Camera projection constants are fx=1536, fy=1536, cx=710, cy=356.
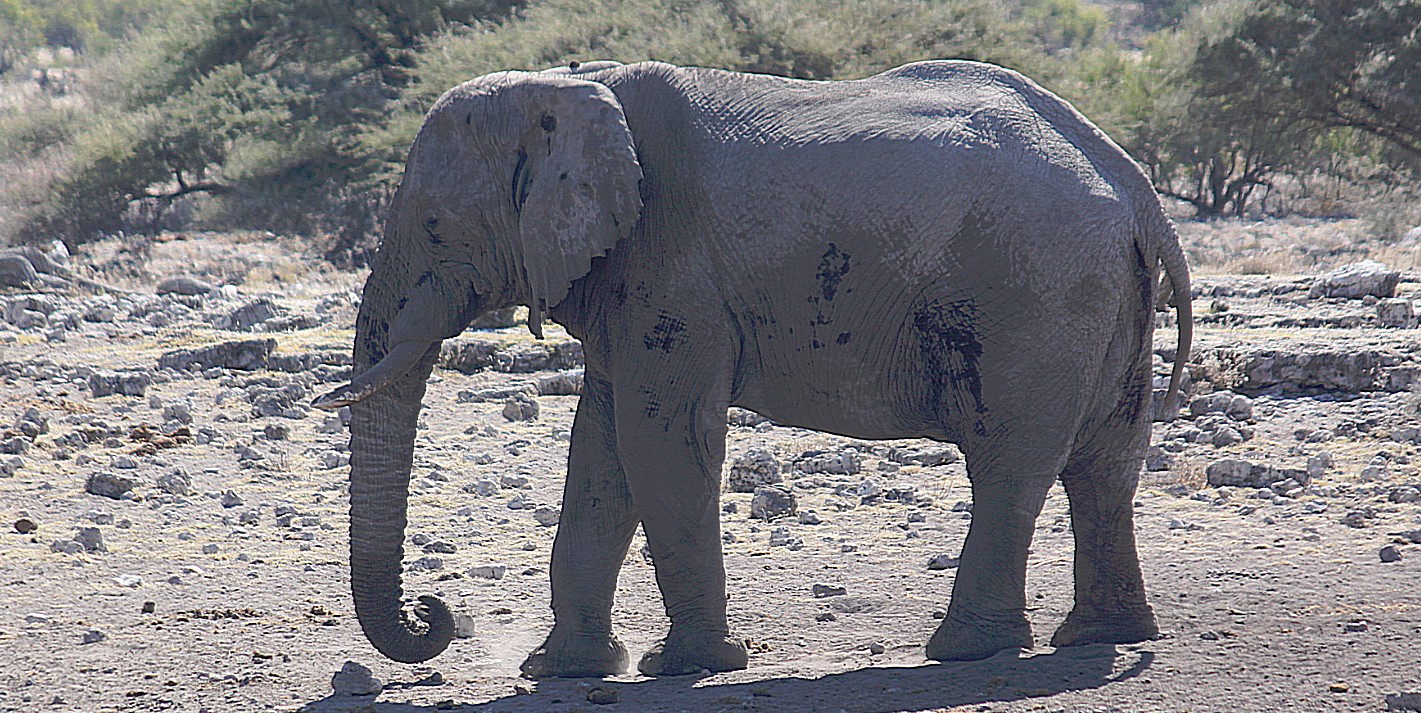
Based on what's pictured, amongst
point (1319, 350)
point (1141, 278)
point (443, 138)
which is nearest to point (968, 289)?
point (1141, 278)

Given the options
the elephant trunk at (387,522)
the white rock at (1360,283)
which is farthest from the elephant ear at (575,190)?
the white rock at (1360,283)

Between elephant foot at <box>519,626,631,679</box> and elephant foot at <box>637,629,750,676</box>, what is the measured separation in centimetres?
27

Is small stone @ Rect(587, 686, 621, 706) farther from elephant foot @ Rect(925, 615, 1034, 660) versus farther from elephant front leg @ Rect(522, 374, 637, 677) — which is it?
elephant foot @ Rect(925, 615, 1034, 660)

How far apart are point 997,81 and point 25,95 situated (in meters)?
46.6

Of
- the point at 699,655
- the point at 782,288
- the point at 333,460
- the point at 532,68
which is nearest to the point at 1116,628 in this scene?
the point at 699,655

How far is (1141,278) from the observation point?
520 cm

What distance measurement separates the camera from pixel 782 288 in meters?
5.12

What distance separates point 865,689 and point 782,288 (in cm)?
133

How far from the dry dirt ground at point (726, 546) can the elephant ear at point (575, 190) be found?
1393mm

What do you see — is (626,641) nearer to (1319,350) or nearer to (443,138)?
(443,138)

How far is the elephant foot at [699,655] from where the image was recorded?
529cm

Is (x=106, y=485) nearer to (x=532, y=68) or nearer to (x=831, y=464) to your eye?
(x=831, y=464)

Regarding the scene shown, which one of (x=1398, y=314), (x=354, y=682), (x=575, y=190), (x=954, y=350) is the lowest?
(x=354, y=682)

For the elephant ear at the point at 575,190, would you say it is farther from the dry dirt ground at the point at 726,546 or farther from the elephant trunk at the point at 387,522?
the dry dirt ground at the point at 726,546
